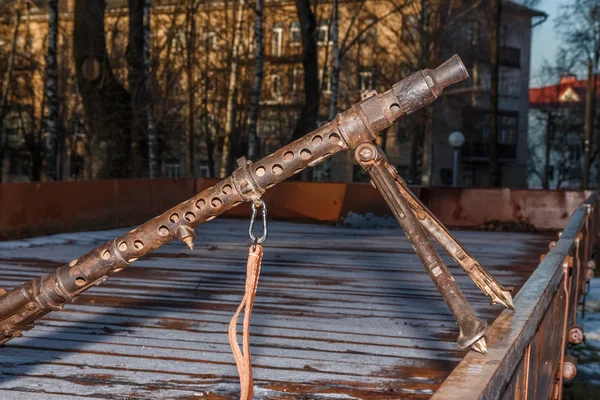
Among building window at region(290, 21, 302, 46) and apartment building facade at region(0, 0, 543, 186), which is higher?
building window at region(290, 21, 302, 46)

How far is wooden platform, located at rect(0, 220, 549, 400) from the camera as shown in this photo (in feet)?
16.1

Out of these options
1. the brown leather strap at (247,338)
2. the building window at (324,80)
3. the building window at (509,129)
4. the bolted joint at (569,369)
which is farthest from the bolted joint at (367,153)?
the building window at (509,129)

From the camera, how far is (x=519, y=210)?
17109 mm

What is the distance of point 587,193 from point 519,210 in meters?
1.26

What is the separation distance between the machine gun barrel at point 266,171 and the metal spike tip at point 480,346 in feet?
2.60

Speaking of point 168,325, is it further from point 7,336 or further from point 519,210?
point 519,210

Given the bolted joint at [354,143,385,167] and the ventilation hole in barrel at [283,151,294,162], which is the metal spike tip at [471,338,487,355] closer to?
the bolted joint at [354,143,385,167]

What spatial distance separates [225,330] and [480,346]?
330 centimetres

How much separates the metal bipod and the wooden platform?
954 millimetres

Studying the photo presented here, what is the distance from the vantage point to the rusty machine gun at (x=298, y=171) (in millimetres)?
3488

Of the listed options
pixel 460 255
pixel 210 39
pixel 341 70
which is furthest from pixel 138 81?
pixel 341 70

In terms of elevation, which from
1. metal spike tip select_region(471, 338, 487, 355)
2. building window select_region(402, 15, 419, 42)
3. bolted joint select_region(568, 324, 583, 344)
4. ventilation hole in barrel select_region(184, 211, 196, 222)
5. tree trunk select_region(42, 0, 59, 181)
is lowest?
bolted joint select_region(568, 324, 583, 344)

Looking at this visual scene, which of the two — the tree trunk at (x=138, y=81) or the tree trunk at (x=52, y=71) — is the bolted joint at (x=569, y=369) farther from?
the tree trunk at (x=138, y=81)

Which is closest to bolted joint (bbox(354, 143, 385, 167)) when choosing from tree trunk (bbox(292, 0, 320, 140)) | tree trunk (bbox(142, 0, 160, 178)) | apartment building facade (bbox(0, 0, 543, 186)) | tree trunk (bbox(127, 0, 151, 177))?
tree trunk (bbox(127, 0, 151, 177))
